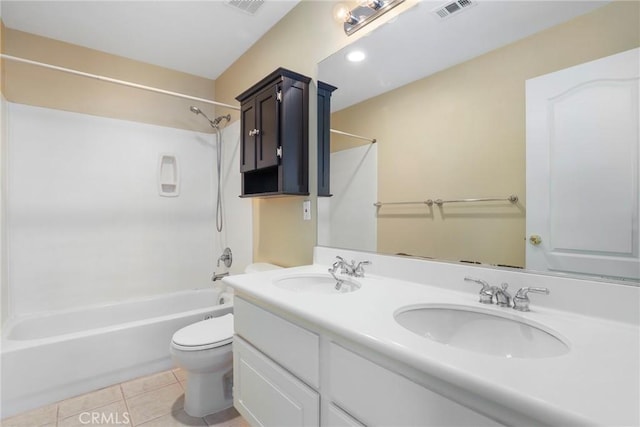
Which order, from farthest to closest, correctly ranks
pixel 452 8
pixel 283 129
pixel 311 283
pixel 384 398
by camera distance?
pixel 283 129 → pixel 311 283 → pixel 452 8 → pixel 384 398

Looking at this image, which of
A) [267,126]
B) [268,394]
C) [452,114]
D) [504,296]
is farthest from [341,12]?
[268,394]

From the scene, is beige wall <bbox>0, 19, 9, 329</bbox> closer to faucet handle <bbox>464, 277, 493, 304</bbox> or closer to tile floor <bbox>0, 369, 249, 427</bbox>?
tile floor <bbox>0, 369, 249, 427</bbox>

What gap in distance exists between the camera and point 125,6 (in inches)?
75.3

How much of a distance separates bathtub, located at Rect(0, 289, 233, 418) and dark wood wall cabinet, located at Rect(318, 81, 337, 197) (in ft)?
4.28

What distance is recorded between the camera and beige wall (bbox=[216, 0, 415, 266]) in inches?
66.7

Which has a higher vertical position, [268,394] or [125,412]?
[268,394]

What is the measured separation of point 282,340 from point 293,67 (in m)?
1.69

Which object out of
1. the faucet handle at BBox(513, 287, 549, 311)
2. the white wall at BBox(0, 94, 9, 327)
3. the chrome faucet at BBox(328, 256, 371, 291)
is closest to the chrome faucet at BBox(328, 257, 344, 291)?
the chrome faucet at BBox(328, 256, 371, 291)

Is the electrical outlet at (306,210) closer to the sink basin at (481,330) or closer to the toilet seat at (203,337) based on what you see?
the toilet seat at (203,337)

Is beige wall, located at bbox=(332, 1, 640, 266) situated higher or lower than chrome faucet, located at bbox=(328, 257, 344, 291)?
higher

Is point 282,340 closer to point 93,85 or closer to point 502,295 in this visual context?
point 502,295

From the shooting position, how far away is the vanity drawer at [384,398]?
0.58 metres

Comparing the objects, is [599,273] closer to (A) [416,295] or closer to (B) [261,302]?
(A) [416,295]

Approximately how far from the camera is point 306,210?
1852mm
